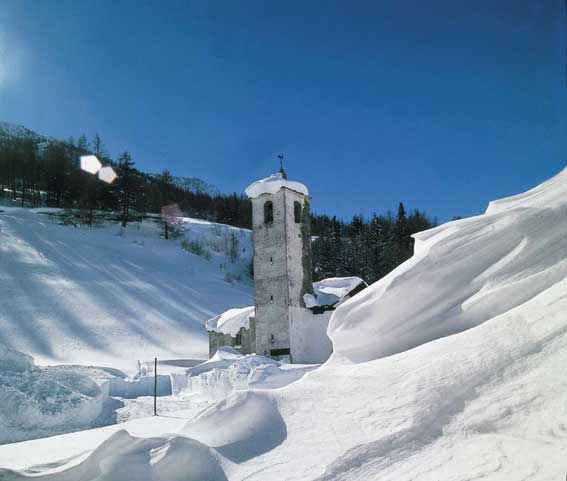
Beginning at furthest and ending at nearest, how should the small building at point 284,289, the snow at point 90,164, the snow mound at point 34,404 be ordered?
1. the snow at point 90,164
2. the small building at point 284,289
3. the snow mound at point 34,404

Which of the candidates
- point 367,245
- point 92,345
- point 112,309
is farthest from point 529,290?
point 367,245

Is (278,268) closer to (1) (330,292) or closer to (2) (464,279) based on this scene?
(1) (330,292)

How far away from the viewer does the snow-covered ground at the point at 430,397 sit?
2.19 metres

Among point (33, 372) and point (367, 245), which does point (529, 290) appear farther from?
point (367, 245)

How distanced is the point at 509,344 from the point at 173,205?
232 feet

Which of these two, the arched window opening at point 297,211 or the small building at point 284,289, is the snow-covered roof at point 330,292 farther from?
the arched window opening at point 297,211

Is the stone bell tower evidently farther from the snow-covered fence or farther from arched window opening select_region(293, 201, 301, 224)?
the snow-covered fence

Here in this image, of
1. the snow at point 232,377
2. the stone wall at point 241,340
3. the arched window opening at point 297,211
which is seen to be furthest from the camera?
the arched window opening at point 297,211

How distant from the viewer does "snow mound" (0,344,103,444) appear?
8883 mm

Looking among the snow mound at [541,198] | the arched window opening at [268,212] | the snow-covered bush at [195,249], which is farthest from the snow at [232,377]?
the snow-covered bush at [195,249]

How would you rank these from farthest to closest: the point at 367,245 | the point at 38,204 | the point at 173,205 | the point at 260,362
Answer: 1. the point at 173,205
2. the point at 38,204
3. the point at 367,245
4. the point at 260,362

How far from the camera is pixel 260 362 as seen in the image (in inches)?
625

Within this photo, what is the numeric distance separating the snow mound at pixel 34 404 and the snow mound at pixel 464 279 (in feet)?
26.3

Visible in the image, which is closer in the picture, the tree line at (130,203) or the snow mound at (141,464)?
the snow mound at (141,464)
